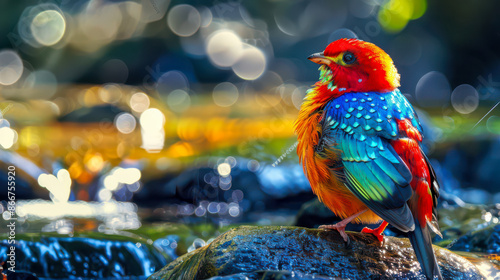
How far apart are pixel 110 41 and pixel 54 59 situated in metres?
1.19

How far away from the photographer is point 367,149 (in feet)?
10.4

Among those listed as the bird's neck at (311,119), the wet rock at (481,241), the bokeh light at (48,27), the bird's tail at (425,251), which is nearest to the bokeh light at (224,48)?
the bokeh light at (48,27)

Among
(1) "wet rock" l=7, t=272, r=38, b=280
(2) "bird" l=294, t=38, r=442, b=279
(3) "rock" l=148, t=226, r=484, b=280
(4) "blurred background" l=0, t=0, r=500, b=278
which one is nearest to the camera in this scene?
(2) "bird" l=294, t=38, r=442, b=279

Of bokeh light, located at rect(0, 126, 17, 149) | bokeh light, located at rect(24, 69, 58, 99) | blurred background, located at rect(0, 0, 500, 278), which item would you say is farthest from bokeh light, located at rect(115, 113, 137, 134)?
bokeh light, located at rect(24, 69, 58, 99)

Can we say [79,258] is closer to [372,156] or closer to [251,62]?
[372,156]

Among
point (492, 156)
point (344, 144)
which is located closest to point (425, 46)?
point (492, 156)

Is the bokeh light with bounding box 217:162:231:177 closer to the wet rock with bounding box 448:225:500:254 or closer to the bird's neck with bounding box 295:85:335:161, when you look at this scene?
the wet rock with bounding box 448:225:500:254

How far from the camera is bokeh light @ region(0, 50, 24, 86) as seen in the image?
38.3 feet

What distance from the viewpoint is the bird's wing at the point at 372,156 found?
121 inches

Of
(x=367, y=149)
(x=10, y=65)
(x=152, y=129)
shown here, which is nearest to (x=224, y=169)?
(x=152, y=129)

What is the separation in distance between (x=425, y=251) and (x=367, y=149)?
627 mm

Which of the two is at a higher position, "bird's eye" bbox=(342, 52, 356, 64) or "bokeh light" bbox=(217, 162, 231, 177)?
"bird's eye" bbox=(342, 52, 356, 64)

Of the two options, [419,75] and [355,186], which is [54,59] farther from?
[355,186]

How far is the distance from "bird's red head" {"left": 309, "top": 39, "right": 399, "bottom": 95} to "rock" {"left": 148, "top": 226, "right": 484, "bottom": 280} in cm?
91
